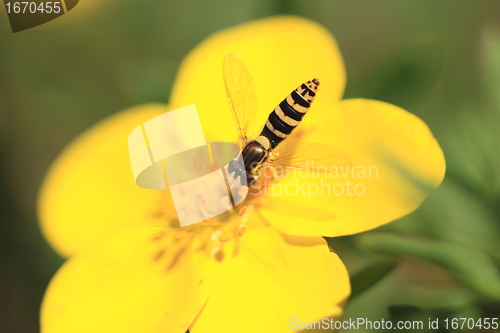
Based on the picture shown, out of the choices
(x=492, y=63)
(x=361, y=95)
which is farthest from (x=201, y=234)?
(x=492, y=63)

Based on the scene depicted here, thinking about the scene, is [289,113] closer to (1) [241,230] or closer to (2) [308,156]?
(2) [308,156]

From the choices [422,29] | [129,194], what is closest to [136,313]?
[129,194]

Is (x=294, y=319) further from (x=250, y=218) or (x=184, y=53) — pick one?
(x=184, y=53)

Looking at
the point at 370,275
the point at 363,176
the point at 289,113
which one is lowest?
the point at 370,275

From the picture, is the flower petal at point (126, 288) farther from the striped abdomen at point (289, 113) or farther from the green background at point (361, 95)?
the striped abdomen at point (289, 113)

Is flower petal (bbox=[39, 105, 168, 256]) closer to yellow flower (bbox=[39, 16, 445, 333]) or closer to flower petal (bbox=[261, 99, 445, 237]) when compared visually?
yellow flower (bbox=[39, 16, 445, 333])

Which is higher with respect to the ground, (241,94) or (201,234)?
(241,94)
